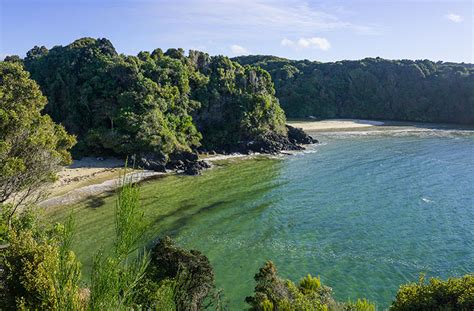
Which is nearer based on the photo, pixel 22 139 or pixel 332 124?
pixel 22 139

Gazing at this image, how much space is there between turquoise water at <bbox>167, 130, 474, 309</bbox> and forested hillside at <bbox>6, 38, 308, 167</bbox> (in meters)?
13.6

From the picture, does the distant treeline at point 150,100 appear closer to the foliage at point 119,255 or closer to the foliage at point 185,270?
the foliage at point 185,270

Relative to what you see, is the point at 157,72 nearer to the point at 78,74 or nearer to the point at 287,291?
the point at 78,74

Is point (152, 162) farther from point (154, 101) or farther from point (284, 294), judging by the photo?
point (284, 294)

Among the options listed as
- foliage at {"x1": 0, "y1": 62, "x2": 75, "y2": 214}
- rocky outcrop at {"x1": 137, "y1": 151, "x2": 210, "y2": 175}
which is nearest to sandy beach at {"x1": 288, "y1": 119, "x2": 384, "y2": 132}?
rocky outcrop at {"x1": 137, "y1": 151, "x2": 210, "y2": 175}

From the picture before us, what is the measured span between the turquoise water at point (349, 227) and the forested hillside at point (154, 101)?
13550 mm

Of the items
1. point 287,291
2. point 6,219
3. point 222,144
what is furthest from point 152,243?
point 222,144

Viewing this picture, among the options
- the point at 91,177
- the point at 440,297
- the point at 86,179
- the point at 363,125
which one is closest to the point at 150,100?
the point at 91,177

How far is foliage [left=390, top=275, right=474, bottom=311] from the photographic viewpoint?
45.3 feet

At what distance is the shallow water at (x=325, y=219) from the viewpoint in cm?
2620

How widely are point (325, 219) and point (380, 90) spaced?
9749cm

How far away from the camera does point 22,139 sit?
26.1 meters

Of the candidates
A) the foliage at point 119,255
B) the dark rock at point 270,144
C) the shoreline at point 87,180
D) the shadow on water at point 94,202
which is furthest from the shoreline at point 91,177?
the foliage at point 119,255

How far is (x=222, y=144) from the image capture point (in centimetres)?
6744
